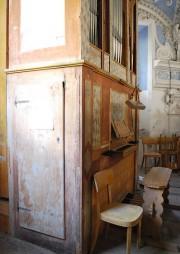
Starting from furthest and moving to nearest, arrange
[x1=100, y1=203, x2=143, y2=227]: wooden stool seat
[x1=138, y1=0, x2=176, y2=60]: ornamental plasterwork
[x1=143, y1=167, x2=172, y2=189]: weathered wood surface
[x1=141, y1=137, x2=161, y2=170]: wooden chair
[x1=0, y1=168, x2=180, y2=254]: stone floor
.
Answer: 1. [x1=138, y1=0, x2=176, y2=60]: ornamental plasterwork
2. [x1=141, y1=137, x2=161, y2=170]: wooden chair
3. [x1=143, y1=167, x2=172, y2=189]: weathered wood surface
4. [x1=0, y1=168, x2=180, y2=254]: stone floor
5. [x1=100, y1=203, x2=143, y2=227]: wooden stool seat

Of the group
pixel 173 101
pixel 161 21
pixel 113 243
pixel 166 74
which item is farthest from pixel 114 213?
pixel 161 21

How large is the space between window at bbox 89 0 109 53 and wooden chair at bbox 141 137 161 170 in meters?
4.47

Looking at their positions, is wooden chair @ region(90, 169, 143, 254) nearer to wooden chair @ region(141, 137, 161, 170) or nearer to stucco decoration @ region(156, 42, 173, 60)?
wooden chair @ region(141, 137, 161, 170)

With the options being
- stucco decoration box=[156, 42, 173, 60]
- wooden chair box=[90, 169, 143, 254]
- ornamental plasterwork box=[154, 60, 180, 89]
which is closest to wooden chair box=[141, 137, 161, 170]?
ornamental plasterwork box=[154, 60, 180, 89]

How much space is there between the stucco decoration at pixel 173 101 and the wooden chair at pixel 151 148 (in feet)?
4.05

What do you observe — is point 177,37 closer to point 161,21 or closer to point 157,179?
point 161,21

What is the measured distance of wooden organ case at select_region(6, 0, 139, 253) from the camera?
8.72 ft

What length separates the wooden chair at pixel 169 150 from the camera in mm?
7145

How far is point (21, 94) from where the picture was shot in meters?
3.03

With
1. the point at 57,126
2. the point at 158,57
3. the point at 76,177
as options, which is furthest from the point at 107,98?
the point at 158,57

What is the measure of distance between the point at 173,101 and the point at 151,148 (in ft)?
6.05

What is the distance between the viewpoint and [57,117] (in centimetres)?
276

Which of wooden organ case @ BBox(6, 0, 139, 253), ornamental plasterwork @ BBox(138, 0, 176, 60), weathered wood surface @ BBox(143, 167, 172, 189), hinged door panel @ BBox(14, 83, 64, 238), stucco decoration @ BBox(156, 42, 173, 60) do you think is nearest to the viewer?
wooden organ case @ BBox(6, 0, 139, 253)

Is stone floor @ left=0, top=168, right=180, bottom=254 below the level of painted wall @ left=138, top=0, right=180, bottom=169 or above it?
below
